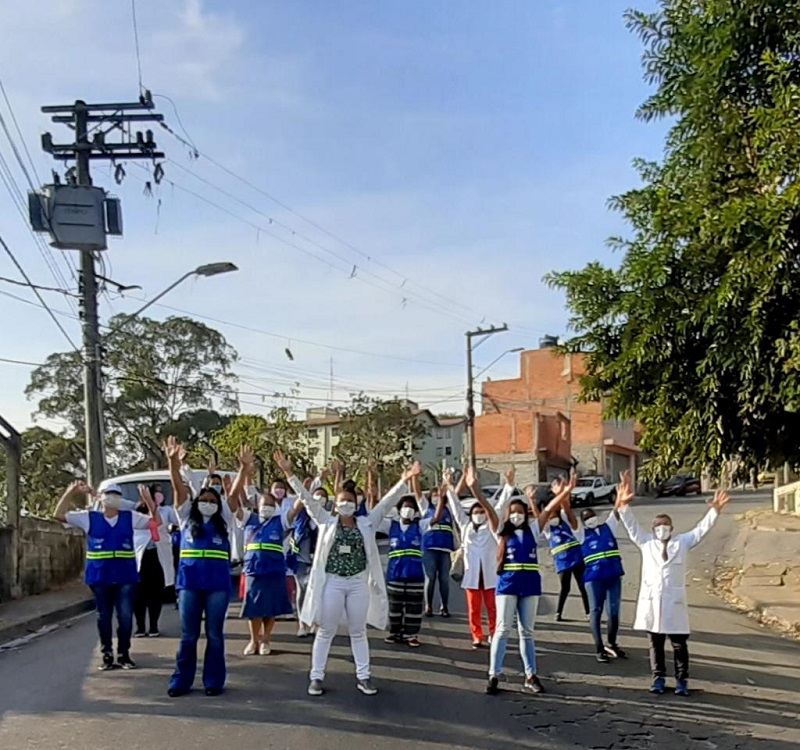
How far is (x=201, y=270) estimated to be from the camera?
1970cm

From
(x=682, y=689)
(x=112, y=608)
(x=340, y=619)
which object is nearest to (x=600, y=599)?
(x=682, y=689)

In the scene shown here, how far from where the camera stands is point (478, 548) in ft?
35.2

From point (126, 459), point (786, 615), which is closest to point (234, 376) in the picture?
point (126, 459)

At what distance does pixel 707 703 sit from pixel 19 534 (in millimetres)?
11090

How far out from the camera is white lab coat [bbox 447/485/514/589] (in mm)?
10594

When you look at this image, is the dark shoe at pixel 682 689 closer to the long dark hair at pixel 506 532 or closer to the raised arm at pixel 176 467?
the long dark hair at pixel 506 532

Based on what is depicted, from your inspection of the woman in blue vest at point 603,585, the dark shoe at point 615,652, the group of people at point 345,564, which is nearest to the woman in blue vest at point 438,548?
the group of people at point 345,564

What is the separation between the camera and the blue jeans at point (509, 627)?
834 cm

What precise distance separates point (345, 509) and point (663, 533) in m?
2.85

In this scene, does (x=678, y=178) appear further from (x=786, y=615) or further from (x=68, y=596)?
(x=68, y=596)

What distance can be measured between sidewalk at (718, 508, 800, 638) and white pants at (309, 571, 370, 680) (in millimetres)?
6473

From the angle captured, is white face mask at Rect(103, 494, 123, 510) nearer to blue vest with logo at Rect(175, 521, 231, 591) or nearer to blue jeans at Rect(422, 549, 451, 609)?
blue vest with logo at Rect(175, 521, 231, 591)

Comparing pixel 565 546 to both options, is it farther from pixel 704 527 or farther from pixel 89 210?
pixel 89 210

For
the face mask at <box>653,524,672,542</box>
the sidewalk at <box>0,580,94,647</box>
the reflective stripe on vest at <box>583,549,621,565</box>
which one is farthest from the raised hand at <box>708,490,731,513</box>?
the sidewalk at <box>0,580,94,647</box>
